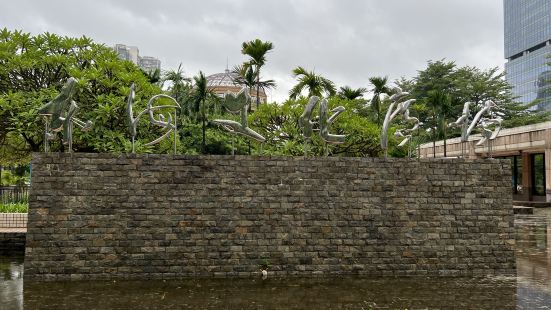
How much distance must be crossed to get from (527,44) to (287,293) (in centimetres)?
7872

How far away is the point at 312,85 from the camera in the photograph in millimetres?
21562

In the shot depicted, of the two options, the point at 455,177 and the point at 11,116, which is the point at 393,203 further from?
the point at 11,116

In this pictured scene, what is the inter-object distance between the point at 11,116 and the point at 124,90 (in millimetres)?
3694

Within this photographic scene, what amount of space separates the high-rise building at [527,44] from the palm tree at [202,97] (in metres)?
52.7

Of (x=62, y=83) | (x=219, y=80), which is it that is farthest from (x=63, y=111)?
(x=219, y=80)

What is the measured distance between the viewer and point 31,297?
795 cm

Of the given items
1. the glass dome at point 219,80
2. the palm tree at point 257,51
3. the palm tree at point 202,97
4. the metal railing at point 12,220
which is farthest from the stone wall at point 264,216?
the glass dome at point 219,80

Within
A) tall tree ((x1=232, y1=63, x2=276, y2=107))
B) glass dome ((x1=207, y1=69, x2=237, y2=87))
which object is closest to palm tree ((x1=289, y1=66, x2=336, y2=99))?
tall tree ((x1=232, y1=63, x2=276, y2=107))

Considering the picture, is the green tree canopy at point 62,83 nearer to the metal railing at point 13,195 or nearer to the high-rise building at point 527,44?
the metal railing at point 13,195

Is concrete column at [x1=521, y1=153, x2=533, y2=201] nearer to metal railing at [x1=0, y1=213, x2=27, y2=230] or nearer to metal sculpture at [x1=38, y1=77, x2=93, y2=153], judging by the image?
metal railing at [x1=0, y1=213, x2=27, y2=230]

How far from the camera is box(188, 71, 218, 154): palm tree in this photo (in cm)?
1930

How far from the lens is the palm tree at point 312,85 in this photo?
846 inches

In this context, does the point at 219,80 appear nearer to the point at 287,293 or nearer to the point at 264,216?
the point at 264,216

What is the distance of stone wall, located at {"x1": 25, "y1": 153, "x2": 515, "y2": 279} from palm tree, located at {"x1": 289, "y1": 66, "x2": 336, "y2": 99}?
11523 millimetres
